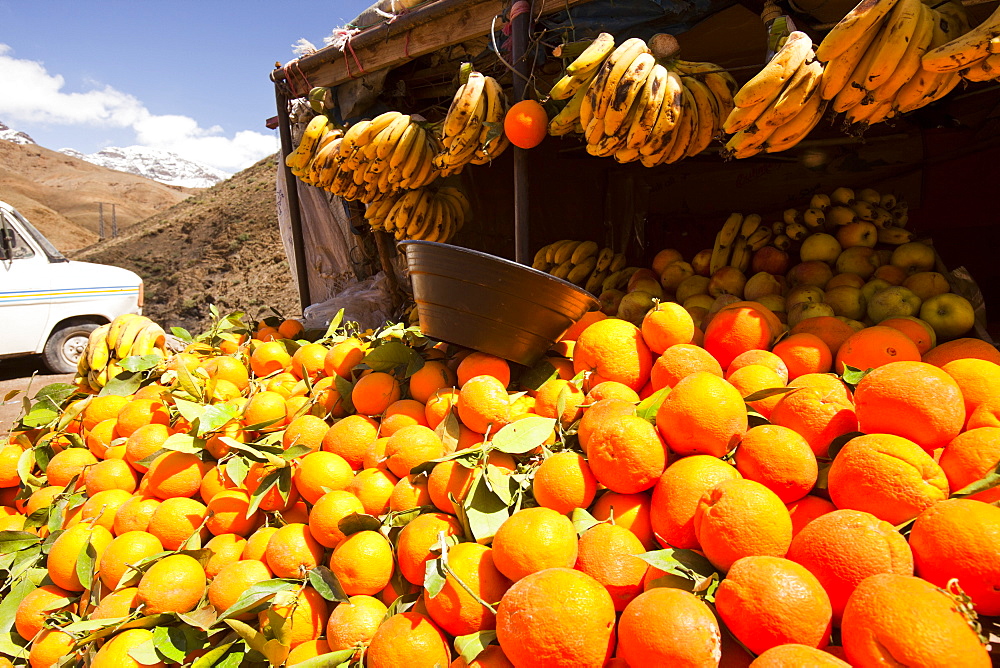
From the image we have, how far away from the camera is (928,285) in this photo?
2.00m

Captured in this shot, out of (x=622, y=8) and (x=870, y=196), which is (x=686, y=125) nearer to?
(x=622, y=8)

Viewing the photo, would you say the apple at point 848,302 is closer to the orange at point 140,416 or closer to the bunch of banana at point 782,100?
the bunch of banana at point 782,100

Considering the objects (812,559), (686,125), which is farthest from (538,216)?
(812,559)

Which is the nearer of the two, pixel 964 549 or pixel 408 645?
pixel 964 549

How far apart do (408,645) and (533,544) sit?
0.35 meters

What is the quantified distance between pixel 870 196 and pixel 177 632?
334cm

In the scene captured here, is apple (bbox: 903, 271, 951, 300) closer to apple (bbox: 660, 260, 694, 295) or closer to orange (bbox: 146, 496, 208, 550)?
apple (bbox: 660, 260, 694, 295)

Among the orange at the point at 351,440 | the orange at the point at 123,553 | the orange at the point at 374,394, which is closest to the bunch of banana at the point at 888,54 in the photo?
the orange at the point at 374,394

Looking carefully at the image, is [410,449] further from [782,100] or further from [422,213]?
[422,213]

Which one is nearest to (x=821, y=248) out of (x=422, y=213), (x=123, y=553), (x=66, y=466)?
(x=422, y=213)

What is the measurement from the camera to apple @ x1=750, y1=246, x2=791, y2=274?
2451 mm

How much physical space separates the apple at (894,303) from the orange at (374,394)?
1.89 m

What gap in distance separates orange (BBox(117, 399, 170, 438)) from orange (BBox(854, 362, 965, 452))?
101 inches

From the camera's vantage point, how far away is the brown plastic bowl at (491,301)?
176 centimetres
